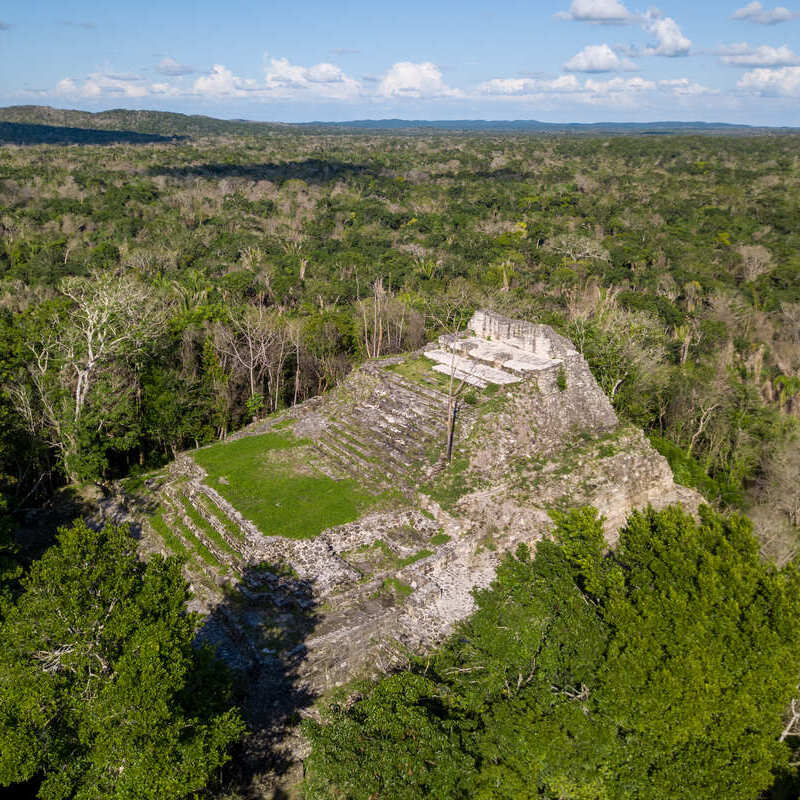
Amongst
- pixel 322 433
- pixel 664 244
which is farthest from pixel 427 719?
pixel 664 244

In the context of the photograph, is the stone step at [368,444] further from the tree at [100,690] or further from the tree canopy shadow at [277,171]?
the tree canopy shadow at [277,171]

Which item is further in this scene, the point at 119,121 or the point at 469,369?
the point at 119,121

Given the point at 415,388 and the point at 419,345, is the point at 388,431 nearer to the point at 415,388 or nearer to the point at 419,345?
the point at 415,388

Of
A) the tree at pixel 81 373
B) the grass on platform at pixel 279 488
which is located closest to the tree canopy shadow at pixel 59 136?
the tree at pixel 81 373

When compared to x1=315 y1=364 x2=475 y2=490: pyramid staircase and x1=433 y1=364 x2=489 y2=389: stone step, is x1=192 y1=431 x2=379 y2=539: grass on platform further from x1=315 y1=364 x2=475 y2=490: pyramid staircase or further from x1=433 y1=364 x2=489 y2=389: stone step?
x1=433 y1=364 x2=489 y2=389: stone step

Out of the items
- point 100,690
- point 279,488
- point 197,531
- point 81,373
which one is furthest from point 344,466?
point 100,690

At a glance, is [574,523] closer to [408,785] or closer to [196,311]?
[408,785]

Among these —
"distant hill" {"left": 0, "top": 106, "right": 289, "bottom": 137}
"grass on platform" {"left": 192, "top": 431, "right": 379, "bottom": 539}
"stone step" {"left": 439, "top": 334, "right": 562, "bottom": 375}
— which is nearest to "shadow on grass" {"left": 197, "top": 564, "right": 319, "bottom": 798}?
"grass on platform" {"left": 192, "top": 431, "right": 379, "bottom": 539}
